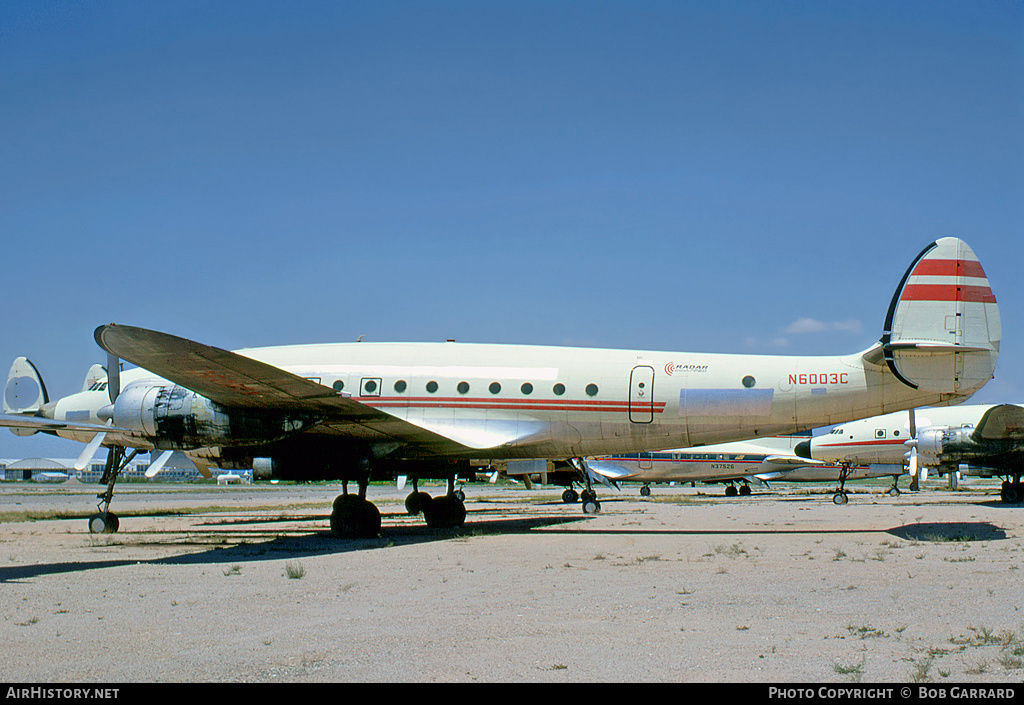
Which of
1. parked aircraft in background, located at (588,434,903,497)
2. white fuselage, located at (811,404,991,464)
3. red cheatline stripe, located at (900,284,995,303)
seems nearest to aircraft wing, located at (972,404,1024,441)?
white fuselage, located at (811,404,991,464)

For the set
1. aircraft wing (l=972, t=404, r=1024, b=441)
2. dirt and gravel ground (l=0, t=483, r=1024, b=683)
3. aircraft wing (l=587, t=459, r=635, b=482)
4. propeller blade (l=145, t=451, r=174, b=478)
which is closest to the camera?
dirt and gravel ground (l=0, t=483, r=1024, b=683)

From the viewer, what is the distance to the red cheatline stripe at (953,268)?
13.9 meters

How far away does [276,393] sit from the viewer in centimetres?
1291

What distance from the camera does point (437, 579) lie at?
9.73 meters

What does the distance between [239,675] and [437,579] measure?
477 centimetres

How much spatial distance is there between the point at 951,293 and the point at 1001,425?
2143cm

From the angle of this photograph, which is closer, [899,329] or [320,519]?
[899,329]

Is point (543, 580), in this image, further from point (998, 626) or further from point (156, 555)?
point (156, 555)

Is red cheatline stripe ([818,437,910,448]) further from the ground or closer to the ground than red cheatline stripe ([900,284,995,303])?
closer to the ground

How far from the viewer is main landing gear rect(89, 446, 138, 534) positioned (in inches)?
658

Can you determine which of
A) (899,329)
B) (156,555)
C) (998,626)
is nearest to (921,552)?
(899,329)

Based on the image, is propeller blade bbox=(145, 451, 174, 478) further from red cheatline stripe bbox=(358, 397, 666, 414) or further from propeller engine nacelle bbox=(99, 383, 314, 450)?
red cheatline stripe bbox=(358, 397, 666, 414)

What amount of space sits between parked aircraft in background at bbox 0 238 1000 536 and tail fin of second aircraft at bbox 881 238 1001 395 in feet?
0.08

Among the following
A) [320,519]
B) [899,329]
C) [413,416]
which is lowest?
[320,519]
